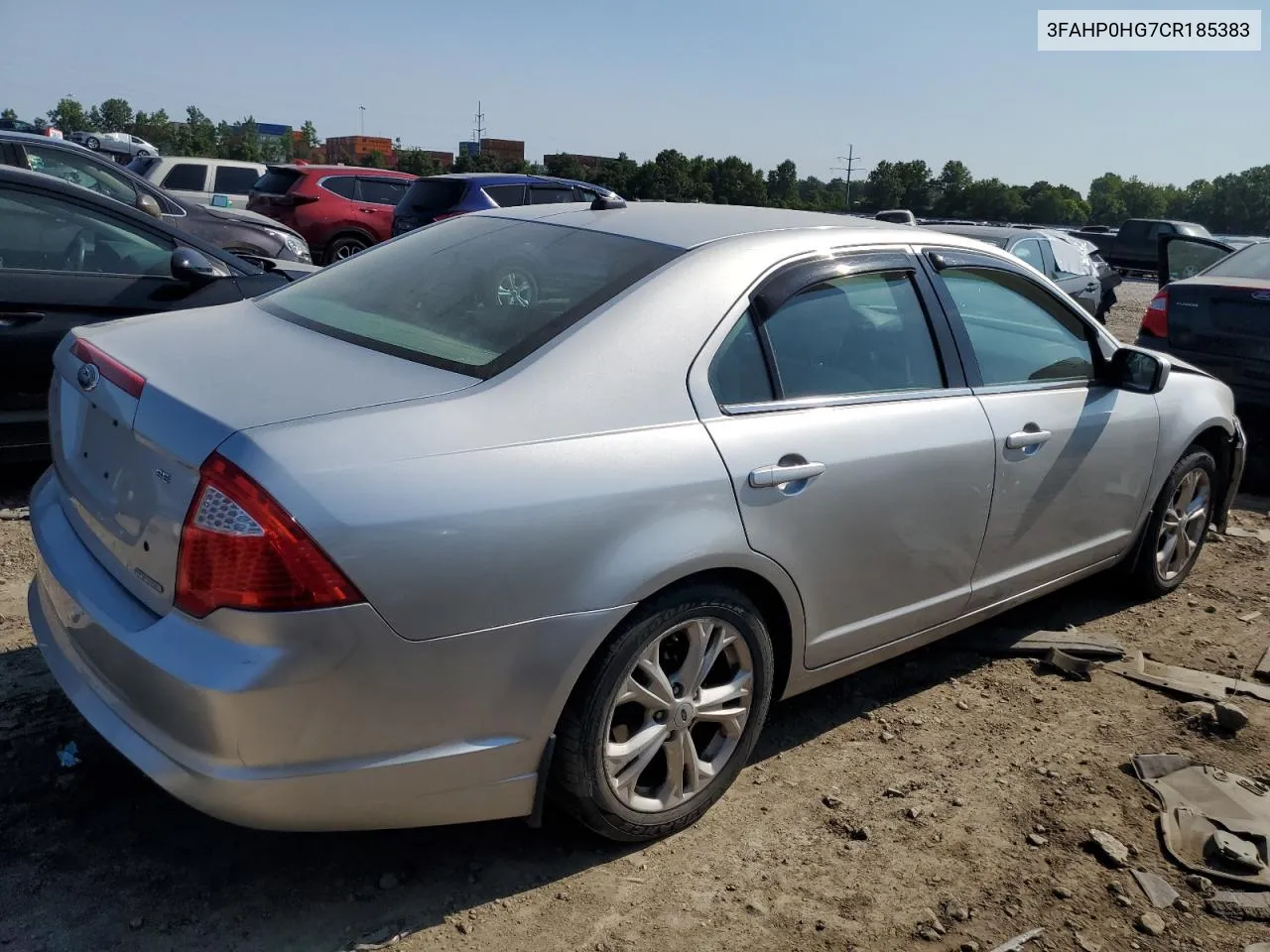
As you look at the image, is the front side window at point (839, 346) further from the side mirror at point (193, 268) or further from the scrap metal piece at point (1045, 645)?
the side mirror at point (193, 268)

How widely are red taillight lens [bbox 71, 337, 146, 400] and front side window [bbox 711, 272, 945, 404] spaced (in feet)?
4.60

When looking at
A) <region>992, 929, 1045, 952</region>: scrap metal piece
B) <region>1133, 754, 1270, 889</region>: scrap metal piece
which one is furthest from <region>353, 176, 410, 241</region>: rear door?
<region>992, 929, 1045, 952</region>: scrap metal piece

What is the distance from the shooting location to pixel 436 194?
14727 mm

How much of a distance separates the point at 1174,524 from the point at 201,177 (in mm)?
17367

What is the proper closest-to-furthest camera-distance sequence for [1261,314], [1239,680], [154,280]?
[1239,680] < [154,280] < [1261,314]

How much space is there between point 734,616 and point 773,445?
0.47 m

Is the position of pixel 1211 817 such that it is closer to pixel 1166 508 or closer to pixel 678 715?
pixel 678 715

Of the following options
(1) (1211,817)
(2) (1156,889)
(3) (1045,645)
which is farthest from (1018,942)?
(3) (1045,645)

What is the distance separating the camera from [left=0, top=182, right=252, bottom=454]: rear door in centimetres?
492

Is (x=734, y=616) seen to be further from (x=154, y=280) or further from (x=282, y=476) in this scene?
(x=154, y=280)

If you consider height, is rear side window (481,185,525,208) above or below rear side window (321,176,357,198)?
below

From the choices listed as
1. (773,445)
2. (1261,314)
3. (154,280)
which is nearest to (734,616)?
(773,445)

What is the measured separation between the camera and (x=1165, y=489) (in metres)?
4.64

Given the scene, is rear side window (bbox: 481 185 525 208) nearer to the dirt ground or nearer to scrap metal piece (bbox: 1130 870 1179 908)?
the dirt ground
